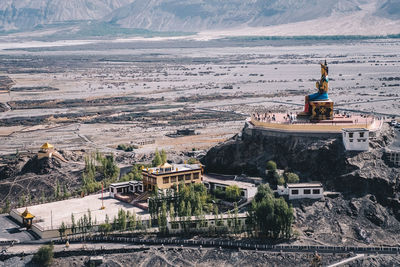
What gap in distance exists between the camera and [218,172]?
65.9 meters

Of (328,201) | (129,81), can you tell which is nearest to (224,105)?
(129,81)

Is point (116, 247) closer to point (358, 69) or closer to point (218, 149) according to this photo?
point (218, 149)

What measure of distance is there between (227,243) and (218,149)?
15.6 meters

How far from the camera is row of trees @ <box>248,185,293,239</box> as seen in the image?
2092 inches

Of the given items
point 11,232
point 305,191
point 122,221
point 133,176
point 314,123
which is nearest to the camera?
point 122,221

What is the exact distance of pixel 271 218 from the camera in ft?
174

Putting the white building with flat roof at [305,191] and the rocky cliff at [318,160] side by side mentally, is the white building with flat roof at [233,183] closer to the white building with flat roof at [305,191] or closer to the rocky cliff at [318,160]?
the rocky cliff at [318,160]

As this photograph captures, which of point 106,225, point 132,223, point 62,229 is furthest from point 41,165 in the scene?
point 106,225

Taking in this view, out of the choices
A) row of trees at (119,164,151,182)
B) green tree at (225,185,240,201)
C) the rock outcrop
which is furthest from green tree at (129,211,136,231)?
the rock outcrop

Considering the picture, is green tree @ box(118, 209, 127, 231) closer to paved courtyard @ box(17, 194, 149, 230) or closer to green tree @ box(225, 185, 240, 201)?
paved courtyard @ box(17, 194, 149, 230)

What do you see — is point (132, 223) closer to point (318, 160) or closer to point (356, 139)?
point (318, 160)

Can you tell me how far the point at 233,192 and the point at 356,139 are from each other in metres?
10.2

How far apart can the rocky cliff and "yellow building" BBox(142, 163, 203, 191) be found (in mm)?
3943

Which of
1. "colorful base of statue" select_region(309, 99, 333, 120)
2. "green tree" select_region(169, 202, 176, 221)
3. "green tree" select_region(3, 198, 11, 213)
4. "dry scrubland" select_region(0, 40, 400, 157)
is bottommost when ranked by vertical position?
"dry scrubland" select_region(0, 40, 400, 157)
